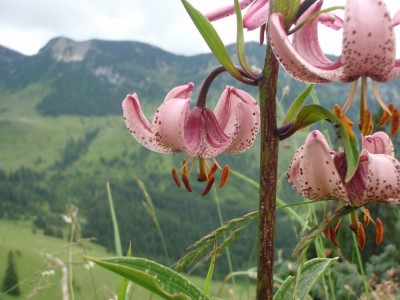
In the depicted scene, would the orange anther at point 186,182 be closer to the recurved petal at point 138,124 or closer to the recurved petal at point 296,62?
the recurved petal at point 138,124

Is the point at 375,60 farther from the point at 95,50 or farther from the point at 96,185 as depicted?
the point at 95,50

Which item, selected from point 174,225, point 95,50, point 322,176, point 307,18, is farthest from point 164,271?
point 95,50

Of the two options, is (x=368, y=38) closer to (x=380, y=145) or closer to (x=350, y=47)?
(x=350, y=47)

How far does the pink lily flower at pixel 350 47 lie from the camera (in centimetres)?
79

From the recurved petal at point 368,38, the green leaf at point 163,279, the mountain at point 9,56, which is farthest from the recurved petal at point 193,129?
the mountain at point 9,56

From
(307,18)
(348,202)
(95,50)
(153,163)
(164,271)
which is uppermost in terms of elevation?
(95,50)

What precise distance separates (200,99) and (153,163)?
348ft

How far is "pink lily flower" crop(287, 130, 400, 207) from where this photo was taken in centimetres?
97

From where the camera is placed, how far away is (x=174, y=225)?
8294cm

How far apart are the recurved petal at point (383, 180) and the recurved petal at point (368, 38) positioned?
7.3 inches

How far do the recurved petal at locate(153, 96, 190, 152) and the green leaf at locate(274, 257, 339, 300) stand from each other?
0.35 m

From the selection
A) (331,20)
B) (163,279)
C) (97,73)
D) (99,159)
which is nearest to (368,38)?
(331,20)

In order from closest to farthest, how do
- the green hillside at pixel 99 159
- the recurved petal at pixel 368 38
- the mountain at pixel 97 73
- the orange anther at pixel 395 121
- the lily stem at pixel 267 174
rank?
the recurved petal at pixel 368 38 → the orange anther at pixel 395 121 → the lily stem at pixel 267 174 → the green hillside at pixel 99 159 → the mountain at pixel 97 73

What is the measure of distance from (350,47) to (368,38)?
0.03 meters
